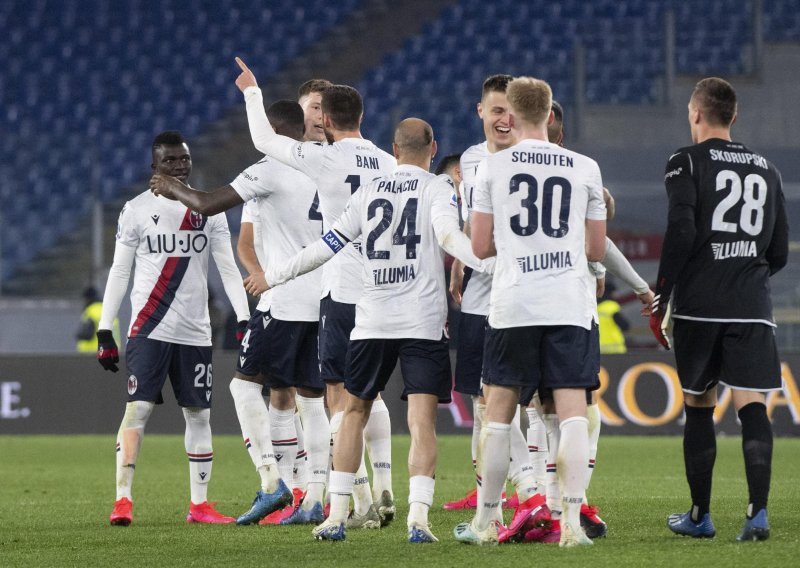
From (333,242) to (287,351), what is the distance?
57.0 inches

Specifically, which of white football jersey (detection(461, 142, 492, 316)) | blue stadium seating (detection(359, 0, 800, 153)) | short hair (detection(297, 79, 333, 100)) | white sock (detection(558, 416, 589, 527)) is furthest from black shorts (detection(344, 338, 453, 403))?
blue stadium seating (detection(359, 0, 800, 153))

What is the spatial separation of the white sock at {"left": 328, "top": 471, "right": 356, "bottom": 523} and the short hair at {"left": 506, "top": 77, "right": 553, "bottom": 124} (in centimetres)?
169

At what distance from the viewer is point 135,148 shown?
1955cm

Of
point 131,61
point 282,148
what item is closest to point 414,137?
point 282,148

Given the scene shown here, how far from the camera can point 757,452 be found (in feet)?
17.7

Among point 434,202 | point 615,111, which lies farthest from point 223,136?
point 434,202

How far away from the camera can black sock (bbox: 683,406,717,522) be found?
561cm

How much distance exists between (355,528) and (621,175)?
1129cm

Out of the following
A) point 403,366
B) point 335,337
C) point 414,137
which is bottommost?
point 403,366

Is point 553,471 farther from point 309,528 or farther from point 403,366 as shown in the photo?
point 309,528

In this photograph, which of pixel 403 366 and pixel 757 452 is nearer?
pixel 757 452

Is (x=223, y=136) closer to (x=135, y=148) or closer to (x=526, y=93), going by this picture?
(x=135, y=148)

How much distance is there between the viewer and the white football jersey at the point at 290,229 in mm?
6863

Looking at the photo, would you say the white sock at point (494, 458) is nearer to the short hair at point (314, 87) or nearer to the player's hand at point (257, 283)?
the player's hand at point (257, 283)
